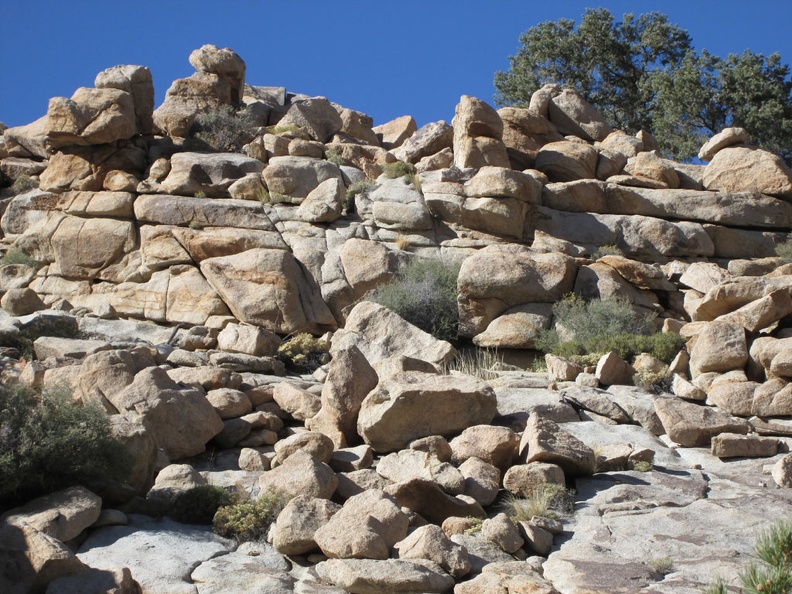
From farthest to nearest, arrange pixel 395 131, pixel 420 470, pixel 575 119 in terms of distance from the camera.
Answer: pixel 395 131 < pixel 575 119 < pixel 420 470

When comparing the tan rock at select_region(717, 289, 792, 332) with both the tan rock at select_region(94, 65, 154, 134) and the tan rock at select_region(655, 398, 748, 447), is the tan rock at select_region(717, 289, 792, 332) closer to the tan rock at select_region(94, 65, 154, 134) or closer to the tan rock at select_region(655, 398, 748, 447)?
the tan rock at select_region(655, 398, 748, 447)

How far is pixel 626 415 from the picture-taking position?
1269cm

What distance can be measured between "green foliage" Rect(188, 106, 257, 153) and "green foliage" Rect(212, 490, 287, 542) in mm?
16772

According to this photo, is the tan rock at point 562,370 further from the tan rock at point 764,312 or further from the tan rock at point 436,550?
the tan rock at point 436,550

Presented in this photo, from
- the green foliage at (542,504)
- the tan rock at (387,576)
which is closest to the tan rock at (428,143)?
the green foliage at (542,504)

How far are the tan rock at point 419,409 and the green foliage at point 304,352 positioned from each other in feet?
17.8

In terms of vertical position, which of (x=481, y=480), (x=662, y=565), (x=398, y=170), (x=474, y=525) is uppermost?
(x=398, y=170)

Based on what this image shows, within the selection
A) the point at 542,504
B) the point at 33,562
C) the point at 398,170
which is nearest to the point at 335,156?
the point at 398,170

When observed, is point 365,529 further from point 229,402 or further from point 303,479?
point 229,402

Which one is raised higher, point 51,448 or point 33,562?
point 51,448

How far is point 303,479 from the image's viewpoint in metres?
9.26

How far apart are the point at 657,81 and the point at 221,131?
1779 centimetres

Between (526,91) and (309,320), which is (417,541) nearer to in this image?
(309,320)

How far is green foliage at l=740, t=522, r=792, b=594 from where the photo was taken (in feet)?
18.9
